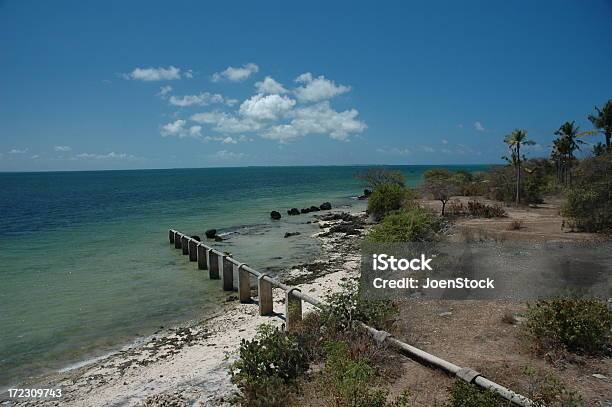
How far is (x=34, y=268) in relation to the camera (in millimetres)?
19453

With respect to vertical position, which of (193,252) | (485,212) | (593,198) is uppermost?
(593,198)

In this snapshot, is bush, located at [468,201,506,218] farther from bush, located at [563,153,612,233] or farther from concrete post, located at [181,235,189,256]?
concrete post, located at [181,235,189,256]

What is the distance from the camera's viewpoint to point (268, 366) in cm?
648

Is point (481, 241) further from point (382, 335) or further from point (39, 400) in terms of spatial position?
point (39, 400)

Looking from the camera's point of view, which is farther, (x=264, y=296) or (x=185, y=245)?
(x=185, y=245)

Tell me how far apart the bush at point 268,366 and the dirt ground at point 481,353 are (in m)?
1.63

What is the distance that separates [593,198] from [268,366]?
1624cm

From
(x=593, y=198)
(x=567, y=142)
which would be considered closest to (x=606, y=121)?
(x=567, y=142)

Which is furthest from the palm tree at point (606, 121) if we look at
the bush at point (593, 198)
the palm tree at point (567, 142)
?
the bush at point (593, 198)

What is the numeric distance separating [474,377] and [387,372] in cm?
131

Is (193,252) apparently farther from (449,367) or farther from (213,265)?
(449,367)

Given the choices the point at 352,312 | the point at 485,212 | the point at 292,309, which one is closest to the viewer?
the point at 352,312

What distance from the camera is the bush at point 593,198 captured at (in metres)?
16.6

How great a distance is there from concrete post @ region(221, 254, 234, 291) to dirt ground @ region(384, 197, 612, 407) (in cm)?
698
